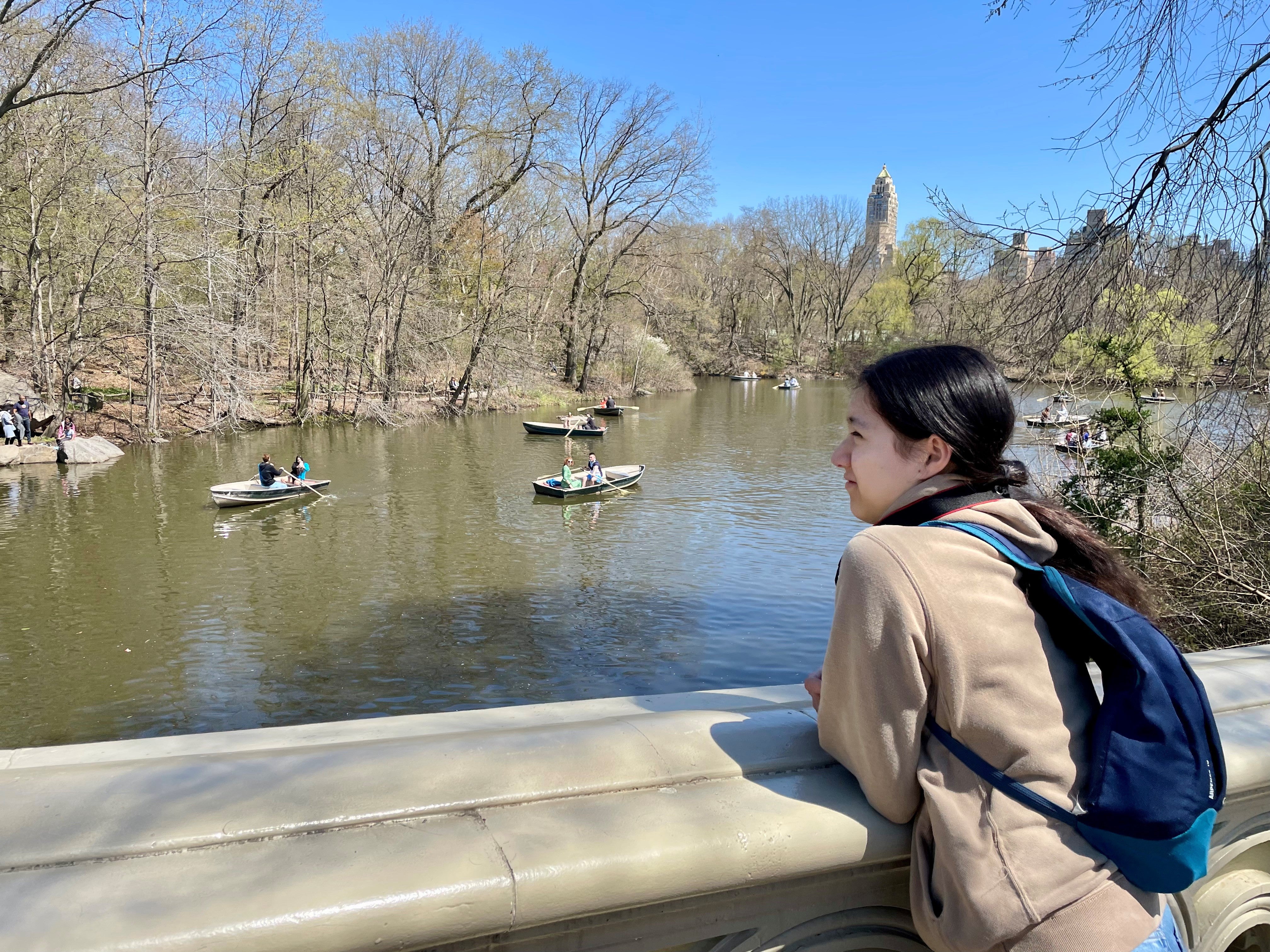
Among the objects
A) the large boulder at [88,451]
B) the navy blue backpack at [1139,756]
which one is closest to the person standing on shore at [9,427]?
the large boulder at [88,451]

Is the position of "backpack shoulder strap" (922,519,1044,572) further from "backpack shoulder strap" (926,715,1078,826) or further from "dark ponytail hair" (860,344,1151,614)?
"backpack shoulder strap" (926,715,1078,826)

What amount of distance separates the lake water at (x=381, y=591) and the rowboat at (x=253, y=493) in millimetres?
319

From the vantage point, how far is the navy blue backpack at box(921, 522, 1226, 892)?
1221mm

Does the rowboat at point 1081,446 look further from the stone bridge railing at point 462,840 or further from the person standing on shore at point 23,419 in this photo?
the person standing on shore at point 23,419

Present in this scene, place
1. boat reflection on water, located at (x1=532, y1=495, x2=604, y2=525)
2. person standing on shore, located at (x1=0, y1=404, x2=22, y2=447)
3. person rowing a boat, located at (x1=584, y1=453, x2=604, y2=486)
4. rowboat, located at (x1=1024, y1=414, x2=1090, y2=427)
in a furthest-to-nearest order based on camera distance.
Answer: person standing on shore, located at (x1=0, y1=404, x2=22, y2=447)
person rowing a boat, located at (x1=584, y1=453, x2=604, y2=486)
boat reflection on water, located at (x1=532, y1=495, x2=604, y2=525)
rowboat, located at (x1=1024, y1=414, x2=1090, y2=427)

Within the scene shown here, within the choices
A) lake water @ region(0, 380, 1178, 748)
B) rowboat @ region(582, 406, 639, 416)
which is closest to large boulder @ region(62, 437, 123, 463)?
lake water @ region(0, 380, 1178, 748)

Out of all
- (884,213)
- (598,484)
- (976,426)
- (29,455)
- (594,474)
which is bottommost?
(598,484)

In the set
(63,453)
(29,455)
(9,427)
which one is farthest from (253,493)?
(9,427)

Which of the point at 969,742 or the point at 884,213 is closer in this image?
the point at 969,742

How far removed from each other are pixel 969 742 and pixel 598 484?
19.6 m

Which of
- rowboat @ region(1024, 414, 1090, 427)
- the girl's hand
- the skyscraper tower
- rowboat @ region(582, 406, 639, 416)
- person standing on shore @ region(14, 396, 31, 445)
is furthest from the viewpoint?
the skyscraper tower

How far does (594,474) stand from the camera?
2080cm

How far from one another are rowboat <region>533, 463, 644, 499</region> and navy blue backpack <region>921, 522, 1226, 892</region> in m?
19.0

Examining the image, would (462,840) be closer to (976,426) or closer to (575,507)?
(976,426)
